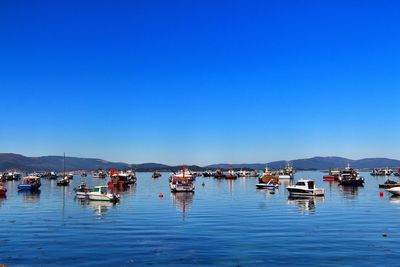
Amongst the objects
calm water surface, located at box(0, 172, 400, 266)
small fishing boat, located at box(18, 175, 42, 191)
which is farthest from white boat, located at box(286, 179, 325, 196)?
small fishing boat, located at box(18, 175, 42, 191)

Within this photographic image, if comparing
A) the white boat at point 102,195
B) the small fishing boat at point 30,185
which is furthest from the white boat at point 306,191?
the small fishing boat at point 30,185

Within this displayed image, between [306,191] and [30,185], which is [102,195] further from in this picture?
[30,185]

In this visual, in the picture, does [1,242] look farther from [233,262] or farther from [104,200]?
A: [104,200]

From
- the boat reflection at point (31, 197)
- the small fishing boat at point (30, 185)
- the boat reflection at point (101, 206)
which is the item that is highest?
the small fishing boat at point (30, 185)

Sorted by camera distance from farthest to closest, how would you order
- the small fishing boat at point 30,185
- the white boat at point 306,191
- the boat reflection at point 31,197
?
1. the small fishing boat at point 30,185
2. the white boat at point 306,191
3. the boat reflection at point 31,197

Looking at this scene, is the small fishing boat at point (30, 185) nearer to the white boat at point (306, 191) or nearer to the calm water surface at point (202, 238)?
the calm water surface at point (202, 238)

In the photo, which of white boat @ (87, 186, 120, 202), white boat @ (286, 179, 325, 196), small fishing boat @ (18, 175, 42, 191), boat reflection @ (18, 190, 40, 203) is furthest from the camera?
small fishing boat @ (18, 175, 42, 191)

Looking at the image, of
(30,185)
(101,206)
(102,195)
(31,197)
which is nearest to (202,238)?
(101,206)

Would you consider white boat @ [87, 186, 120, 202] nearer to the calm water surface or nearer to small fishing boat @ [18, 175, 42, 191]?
the calm water surface

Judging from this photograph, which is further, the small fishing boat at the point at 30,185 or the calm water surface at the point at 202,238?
the small fishing boat at the point at 30,185

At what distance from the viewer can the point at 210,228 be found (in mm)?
55938

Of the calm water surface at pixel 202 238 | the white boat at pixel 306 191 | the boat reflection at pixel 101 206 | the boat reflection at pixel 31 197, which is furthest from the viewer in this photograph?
the white boat at pixel 306 191

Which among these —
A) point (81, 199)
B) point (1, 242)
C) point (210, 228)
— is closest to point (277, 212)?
point (210, 228)

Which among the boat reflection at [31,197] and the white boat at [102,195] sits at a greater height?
the white boat at [102,195]
